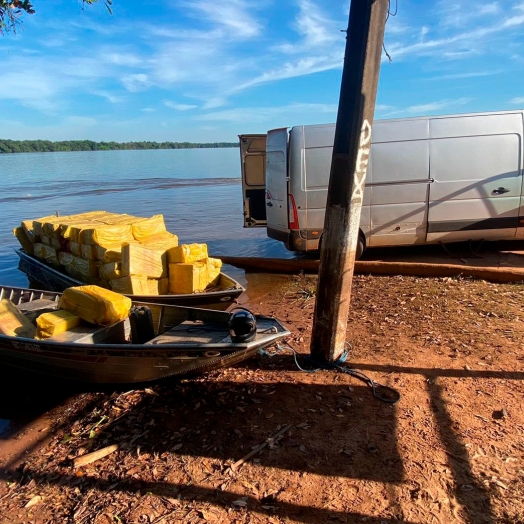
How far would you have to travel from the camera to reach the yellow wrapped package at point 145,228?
819 centimetres

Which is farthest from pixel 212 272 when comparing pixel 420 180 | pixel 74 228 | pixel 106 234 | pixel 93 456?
pixel 93 456

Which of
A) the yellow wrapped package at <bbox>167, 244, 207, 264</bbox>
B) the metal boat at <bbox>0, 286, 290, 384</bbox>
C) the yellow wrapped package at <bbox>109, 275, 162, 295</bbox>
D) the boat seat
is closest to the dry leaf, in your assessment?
the metal boat at <bbox>0, 286, 290, 384</bbox>

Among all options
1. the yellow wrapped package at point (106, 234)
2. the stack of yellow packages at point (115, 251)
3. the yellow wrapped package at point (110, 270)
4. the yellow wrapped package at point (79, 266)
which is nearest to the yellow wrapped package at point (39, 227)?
the stack of yellow packages at point (115, 251)

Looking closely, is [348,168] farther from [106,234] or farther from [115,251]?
[106,234]

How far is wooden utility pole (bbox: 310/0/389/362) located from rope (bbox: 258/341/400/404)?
76mm

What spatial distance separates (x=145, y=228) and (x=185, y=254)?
1.44 metres

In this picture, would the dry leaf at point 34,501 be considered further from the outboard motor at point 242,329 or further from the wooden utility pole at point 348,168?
the wooden utility pole at point 348,168

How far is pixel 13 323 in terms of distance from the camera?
17.9ft

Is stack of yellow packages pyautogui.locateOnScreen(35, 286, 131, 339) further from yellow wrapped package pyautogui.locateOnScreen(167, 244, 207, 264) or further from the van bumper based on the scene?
the van bumper

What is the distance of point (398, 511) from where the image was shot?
2.68 meters

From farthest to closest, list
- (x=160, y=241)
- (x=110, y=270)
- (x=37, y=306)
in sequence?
(x=160, y=241) < (x=110, y=270) < (x=37, y=306)

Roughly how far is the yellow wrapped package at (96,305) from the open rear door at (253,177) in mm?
6275

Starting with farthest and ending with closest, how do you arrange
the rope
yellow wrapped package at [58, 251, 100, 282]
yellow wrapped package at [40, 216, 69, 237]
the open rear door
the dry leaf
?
1. the open rear door
2. yellow wrapped package at [40, 216, 69, 237]
3. yellow wrapped package at [58, 251, 100, 282]
4. the rope
5. the dry leaf

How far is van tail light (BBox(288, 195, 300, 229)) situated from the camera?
8.73 metres
